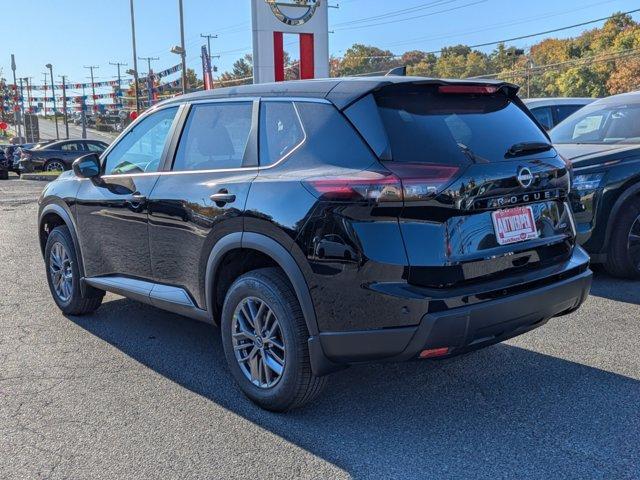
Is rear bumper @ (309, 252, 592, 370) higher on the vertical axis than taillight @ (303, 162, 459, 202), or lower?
lower

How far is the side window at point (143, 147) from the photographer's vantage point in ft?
14.5

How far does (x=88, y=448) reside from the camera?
124 inches

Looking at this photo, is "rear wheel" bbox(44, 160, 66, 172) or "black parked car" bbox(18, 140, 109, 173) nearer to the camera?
"black parked car" bbox(18, 140, 109, 173)

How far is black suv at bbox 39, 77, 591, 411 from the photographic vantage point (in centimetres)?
292

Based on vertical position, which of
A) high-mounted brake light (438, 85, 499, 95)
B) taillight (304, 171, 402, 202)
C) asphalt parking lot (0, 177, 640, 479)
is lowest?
asphalt parking lot (0, 177, 640, 479)

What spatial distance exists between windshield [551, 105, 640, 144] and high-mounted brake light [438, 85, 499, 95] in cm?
332

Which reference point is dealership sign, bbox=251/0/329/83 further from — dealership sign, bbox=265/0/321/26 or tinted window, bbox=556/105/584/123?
tinted window, bbox=556/105/584/123

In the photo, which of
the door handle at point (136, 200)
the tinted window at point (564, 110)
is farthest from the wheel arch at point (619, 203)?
the tinted window at point (564, 110)

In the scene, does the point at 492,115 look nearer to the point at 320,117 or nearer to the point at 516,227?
the point at 516,227

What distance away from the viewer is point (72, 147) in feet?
89.4

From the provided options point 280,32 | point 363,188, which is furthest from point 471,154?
point 280,32

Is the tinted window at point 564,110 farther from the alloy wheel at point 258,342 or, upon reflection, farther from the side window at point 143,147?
the alloy wheel at point 258,342

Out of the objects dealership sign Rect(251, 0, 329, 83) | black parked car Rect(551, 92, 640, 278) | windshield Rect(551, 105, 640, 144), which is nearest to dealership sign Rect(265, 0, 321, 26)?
dealership sign Rect(251, 0, 329, 83)

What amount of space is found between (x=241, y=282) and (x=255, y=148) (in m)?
A: 0.79
